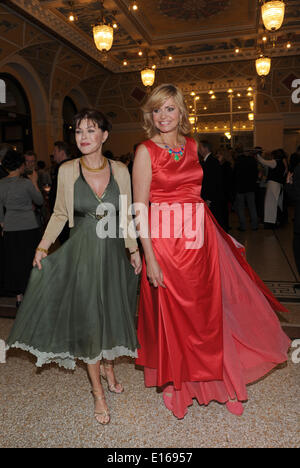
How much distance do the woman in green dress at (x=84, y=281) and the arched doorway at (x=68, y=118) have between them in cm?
1048

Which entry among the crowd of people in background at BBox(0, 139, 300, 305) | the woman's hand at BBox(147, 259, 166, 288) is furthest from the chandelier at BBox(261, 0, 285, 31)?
the woman's hand at BBox(147, 259, 166, 288)

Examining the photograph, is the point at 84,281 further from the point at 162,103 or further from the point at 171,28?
the point at 171,28

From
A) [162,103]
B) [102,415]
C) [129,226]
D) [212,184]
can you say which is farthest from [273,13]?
[102,415]

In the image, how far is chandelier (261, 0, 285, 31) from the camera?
536 centimetres

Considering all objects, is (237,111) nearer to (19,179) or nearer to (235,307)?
(19,179)

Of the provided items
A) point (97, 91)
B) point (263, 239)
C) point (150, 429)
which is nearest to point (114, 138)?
point (97, 91)

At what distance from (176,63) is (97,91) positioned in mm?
3061

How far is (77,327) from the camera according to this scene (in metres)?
1.88

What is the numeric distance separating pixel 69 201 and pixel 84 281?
43 centimetres

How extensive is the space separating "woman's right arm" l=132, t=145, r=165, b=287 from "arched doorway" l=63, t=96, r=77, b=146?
35.1ft

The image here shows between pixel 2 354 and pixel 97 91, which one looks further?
pixel 97 91

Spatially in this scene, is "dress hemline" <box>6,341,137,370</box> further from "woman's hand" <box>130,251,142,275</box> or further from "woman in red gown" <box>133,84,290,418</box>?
"woman's hand" <box>130,251,142,275</box>
